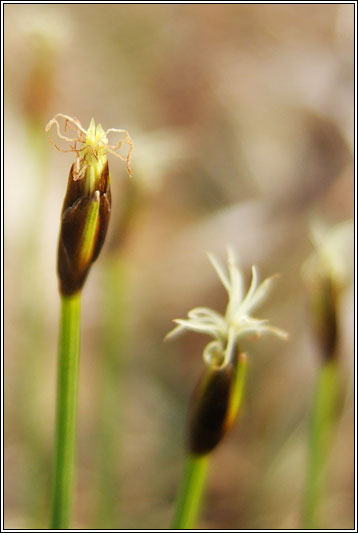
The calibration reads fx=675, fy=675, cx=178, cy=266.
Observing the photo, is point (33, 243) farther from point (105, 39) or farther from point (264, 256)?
point (105, 39)

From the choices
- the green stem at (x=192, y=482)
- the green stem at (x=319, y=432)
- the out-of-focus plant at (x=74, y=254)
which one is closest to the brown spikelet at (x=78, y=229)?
the out-of-focus plant at (x=74, y=254)

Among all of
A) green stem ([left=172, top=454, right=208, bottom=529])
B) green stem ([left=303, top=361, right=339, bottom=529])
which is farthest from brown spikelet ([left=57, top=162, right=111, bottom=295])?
green stem ([left=303, top=361, right=339, bottom=529])

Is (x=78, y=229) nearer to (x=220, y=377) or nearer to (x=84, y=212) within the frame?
(x=84, y=212)

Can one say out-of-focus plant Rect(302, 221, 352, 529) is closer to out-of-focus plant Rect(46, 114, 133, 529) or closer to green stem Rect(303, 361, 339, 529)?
green stem Rect(303, 361, 339, 529)

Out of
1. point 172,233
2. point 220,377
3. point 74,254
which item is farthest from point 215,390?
point 172,233

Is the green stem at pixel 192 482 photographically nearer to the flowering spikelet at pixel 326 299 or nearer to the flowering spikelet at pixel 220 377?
the flowering spikelet at pixel 220 377
